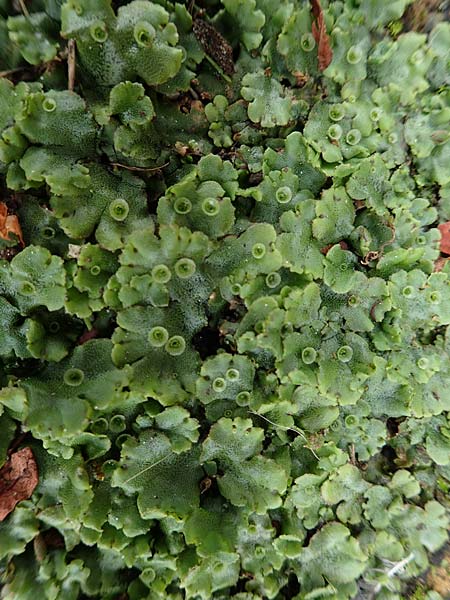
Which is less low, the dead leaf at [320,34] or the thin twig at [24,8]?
the dead leaf at [320,34]

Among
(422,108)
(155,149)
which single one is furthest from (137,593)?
(422,108)

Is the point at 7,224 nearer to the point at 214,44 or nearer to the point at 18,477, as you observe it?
the point at 18,477

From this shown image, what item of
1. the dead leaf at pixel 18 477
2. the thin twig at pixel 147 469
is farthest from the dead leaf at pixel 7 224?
the thin twig at pixel 147 469

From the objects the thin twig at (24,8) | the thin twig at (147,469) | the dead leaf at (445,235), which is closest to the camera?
the thin twig at (24,8)

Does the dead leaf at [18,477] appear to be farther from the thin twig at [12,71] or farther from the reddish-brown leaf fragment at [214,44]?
the reddish-brown leaf fragment at [214,44]

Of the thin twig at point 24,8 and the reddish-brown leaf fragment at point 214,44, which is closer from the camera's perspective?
the thin twig at point 24,8

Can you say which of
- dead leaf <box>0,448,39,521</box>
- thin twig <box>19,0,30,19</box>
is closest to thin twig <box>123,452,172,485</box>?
dead leaf <box>0,448,39,521</box>

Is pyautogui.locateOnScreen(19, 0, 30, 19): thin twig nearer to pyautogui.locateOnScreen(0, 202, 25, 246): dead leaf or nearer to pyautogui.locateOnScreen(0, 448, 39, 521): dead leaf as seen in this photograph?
pyautogui.locateOnScreen(0, 202, 25, 246): dead leaf

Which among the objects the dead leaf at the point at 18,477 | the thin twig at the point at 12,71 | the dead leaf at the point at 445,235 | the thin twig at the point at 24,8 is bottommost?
the dead leaf at the point at 18,477

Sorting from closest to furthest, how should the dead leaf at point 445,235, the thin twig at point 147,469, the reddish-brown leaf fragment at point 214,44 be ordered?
the thin twig at point 147,469, the reddish-brown leaf fragment at point 214,44, the dead leaf at point 445,235
